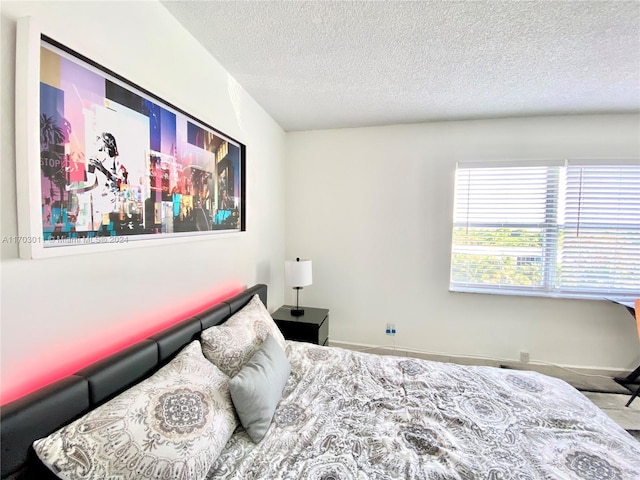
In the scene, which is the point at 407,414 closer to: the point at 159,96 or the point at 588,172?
the point at 159,96

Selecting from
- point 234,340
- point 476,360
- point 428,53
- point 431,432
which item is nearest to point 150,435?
point 234,340

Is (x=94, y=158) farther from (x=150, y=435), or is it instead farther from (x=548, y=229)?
(x=548, y=229)

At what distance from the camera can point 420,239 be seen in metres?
3.12

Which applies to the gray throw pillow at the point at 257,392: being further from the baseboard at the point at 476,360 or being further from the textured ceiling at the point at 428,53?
the baseboard at the point at 476,360

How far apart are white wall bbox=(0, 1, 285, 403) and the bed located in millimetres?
141

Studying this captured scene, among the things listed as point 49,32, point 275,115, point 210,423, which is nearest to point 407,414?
point 210,423

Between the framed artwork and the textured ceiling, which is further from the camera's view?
the textured ceiling

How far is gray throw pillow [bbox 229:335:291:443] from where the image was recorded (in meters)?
1.23

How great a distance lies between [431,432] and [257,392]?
0.80 metres

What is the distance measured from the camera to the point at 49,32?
3.02ft

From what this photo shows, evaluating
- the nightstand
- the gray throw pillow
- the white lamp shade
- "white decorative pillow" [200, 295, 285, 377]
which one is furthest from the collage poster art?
the nightstand

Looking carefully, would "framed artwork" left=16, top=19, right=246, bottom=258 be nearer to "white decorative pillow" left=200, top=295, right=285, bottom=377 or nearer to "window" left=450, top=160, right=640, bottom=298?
"white decorative pillow" left=200, top=295, right=285, bottom=377

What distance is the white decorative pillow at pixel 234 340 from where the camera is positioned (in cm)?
148

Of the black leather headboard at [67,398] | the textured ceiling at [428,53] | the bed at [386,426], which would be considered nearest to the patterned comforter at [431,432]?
the bed at [386,426]
